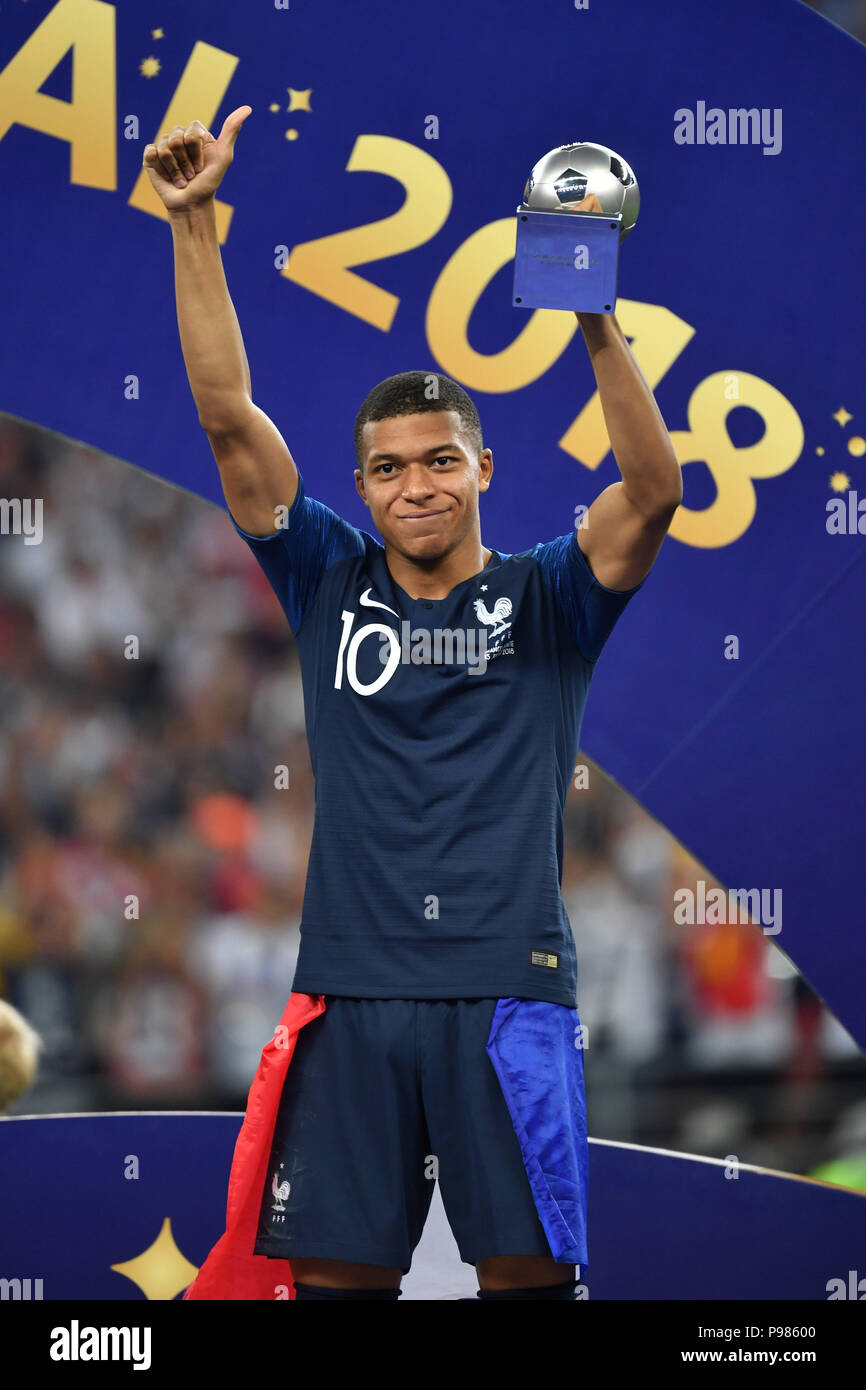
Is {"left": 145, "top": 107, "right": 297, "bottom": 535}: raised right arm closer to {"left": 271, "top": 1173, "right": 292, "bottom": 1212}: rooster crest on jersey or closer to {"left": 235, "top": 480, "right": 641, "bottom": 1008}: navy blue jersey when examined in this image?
{"left": 235, "top": 480, "right": 641, "bottom": 1008}: navy blue jersey

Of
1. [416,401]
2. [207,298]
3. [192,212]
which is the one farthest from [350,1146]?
[192,212]

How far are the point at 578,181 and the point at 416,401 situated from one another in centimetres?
35

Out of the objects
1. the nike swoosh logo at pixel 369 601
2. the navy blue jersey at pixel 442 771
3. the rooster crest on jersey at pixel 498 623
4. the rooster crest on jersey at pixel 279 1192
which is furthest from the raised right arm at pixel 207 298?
the rooster crest on jersey at pixel 279 1192

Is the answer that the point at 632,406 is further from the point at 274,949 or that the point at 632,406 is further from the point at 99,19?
the point at 274,949

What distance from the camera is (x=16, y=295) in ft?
8.86

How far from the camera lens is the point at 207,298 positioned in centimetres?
180

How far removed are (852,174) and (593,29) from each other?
55 cm

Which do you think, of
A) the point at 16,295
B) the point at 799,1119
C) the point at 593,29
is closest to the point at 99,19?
the point at 16,295

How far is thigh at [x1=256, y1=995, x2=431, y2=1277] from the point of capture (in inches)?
67.1

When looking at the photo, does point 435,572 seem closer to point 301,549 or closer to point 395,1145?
point 301,549

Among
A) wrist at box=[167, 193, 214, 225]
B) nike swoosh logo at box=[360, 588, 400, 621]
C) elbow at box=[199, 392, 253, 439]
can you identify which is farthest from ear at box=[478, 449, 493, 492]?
wrist at box=[167, 193, 214, 225]

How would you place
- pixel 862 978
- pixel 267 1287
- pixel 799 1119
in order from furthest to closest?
1. pixel 799 1119
2. pixel 862 978
3. pixel 267 1287

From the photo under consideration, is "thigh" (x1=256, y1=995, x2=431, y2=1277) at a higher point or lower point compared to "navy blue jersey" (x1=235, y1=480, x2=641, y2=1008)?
lower

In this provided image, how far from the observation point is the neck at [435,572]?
1924mm
